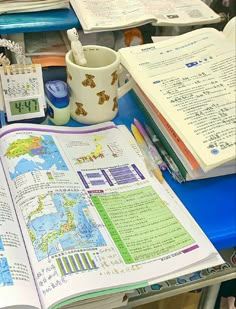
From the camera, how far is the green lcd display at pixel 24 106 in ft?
2.79

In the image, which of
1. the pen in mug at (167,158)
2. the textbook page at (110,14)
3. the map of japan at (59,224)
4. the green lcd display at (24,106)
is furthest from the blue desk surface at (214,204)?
the textbook page at (110,14)

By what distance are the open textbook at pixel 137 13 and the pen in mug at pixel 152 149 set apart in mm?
292

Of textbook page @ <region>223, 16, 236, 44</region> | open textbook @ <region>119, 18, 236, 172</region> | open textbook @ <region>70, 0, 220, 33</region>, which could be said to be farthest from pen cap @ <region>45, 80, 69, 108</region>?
textbook page @ <region>223, 16, 236, 44</region>

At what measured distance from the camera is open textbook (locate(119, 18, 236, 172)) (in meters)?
0.73

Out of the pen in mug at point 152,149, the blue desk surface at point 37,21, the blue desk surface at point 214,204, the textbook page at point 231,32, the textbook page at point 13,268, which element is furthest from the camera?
the blue desk surface at point 37,21

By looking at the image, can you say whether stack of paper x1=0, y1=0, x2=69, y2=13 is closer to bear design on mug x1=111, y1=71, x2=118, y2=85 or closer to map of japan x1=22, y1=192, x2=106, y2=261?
bear design on mug x1=111, y1=71, x2=118, y2=85

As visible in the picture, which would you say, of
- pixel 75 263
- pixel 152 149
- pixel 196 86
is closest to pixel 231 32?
pixel 196 86

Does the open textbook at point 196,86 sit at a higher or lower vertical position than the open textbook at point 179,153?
higher

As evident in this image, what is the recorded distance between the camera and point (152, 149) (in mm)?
837

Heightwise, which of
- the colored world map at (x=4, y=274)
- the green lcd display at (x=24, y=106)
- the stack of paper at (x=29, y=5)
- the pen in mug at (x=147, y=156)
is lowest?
the pen in mug at (x=147, y=156)

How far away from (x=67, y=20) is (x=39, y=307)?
2.33 ft

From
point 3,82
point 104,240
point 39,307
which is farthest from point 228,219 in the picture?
point 3,82

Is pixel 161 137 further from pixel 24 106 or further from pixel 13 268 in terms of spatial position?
pixel 13 268

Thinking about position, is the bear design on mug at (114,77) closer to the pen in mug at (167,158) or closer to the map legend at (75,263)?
the pen in mug at (167,158)
